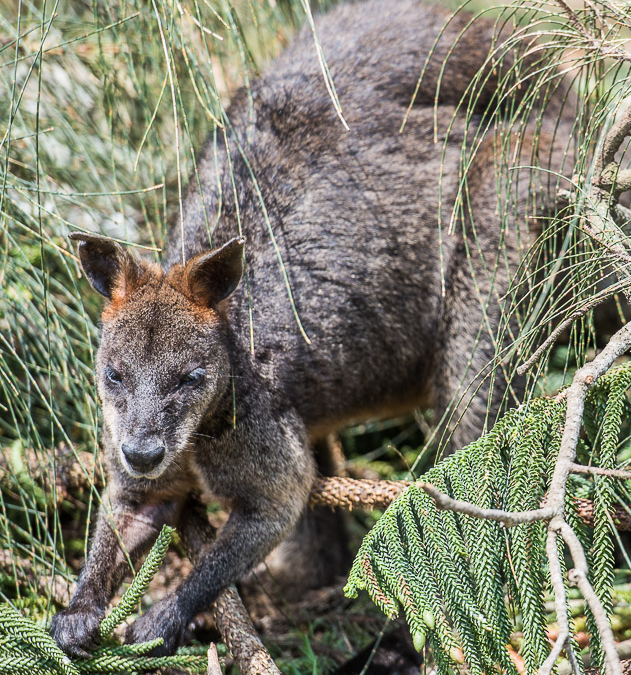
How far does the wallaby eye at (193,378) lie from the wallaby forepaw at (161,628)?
2.82ft

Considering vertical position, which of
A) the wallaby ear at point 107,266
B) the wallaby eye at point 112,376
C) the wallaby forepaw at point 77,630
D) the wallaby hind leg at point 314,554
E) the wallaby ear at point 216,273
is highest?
the wallaby ear at point 107,266

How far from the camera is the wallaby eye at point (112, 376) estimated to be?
9.61ft

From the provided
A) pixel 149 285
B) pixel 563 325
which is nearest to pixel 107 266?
pixel 149 285

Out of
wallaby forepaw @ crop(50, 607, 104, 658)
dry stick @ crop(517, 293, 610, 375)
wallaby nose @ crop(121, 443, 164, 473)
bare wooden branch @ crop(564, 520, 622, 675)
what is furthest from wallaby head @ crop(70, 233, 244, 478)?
bare wooden branch @ crop(564, 520, 622, 675)

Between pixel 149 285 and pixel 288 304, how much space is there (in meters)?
0.71

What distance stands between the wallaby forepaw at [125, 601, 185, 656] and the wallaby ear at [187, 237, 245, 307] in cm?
120

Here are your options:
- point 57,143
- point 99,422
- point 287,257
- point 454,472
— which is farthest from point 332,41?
point 454,472

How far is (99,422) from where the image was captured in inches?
135

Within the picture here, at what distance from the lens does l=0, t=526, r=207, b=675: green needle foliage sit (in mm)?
2477

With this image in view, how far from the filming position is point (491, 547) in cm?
217

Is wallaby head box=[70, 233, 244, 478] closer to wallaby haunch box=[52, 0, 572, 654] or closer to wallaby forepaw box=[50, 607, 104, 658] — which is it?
wallaby haunch box=[52, 0, 572, 654]

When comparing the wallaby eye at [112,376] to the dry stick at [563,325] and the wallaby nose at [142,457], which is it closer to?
the wallaby nose at [142,457]

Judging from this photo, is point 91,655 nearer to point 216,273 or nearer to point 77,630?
point 77,630

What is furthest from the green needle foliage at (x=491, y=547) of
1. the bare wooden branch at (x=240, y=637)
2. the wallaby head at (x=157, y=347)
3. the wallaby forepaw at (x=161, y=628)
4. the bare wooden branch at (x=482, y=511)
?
the wallaby forepaw at (x=161, y=628)
